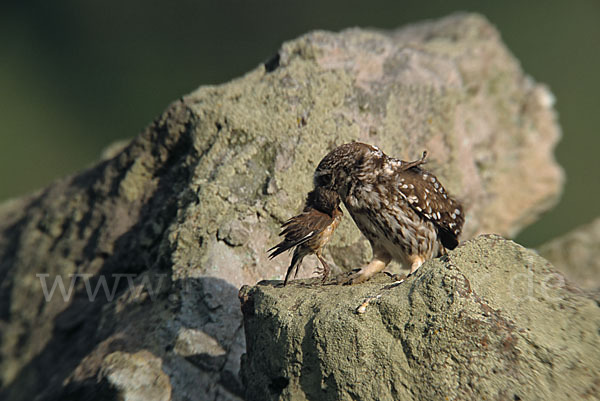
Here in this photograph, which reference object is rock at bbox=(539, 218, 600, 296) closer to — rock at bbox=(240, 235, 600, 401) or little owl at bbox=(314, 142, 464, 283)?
little owl at bbox=(314, 142, 464, 283)

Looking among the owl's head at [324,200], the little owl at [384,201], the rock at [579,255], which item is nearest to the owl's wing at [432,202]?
the little owl at [384,201]

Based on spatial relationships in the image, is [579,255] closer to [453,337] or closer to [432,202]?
[432,202]

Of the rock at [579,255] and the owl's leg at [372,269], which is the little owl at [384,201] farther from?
the rock at [579,255]

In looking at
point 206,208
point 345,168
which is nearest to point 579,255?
point 345,168

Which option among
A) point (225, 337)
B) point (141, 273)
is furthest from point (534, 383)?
point (141, 273)

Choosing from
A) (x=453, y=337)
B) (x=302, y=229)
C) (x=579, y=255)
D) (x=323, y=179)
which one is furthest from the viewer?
(x=579, y=255)

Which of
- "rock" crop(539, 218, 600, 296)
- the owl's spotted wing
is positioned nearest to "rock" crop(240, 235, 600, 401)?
the owl's spotted wing

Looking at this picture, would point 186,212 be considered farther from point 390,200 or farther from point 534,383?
point 534,383
